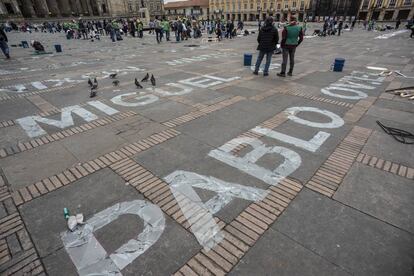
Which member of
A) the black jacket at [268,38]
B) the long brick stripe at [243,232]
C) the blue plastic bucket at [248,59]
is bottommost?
the long brick stripe at [243,232]

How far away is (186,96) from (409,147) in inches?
220

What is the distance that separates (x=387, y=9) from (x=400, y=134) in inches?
3101

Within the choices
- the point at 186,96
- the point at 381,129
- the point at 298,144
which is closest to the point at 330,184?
the point at 298,144

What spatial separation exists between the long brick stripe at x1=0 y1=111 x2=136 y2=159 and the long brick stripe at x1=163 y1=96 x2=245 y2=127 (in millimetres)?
1246

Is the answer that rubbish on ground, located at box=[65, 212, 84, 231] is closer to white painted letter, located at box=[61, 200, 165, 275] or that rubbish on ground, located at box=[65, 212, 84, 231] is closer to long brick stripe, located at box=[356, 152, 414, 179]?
white painted letter, located at box=[61, 200, 165, 275]

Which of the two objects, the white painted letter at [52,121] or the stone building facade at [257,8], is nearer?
the white painted letter at [52,121]

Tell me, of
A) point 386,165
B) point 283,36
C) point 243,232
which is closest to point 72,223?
point 243,232

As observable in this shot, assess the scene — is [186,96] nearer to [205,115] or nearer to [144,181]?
[205,115]

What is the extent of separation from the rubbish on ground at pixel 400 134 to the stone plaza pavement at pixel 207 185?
26 cm

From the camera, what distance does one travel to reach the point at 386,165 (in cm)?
396

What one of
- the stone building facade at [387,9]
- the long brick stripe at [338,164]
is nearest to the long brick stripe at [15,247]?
the long brick stripe at [338,164]

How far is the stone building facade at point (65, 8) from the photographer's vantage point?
59.0 meters

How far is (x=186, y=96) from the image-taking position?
295 inches

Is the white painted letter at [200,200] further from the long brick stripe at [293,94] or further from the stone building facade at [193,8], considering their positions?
the stone building facade at [193,8]
